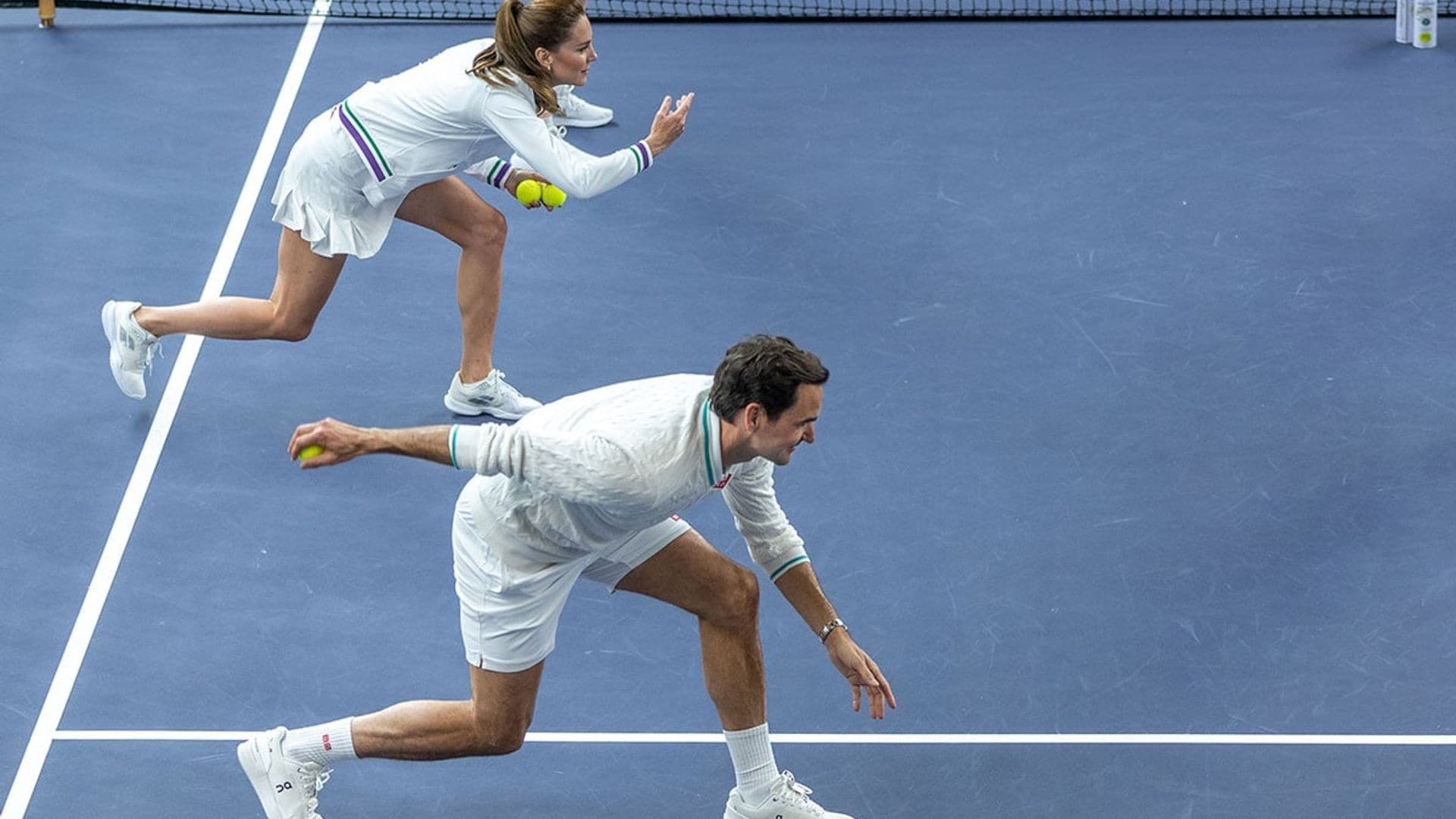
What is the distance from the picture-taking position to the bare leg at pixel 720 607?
5.18 meters

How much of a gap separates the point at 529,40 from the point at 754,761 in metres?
2.58

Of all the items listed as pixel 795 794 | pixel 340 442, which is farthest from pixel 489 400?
pixel 340 442

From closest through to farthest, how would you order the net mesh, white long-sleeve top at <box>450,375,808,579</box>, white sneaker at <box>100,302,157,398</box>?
1. white long-sleeve top at <box>450,375,808,579</box>
2. white sneaker at <box>100,302,157,398</box>
3. the net mesh

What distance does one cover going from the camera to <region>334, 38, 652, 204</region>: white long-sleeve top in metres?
6.57

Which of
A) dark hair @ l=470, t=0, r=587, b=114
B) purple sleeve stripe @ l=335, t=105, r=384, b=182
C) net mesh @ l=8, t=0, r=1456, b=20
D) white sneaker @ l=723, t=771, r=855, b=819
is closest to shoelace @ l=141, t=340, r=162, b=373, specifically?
purple sleeve stripe @ l=335, t=105, r=384, b=182

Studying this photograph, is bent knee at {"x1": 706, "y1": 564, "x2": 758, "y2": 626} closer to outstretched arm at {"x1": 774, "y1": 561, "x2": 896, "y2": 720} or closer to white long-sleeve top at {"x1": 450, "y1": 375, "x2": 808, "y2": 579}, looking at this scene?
outstretched arm at {"x1": 774, "y1": 561, "x2": 896, "y2": 720}

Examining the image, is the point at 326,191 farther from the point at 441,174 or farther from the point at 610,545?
the point at 610,545

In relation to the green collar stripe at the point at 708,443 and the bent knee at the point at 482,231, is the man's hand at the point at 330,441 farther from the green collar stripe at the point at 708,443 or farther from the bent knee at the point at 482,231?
the bent knee at the point at 482,231

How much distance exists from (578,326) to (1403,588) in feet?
10.7

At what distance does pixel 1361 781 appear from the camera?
559cm

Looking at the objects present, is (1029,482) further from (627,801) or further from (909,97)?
(909,97)

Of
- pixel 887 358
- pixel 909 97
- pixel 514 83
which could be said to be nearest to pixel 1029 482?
pixel 887 358

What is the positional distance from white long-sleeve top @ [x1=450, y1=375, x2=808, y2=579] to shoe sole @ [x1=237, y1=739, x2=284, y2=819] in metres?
1.03

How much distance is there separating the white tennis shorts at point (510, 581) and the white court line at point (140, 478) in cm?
151
